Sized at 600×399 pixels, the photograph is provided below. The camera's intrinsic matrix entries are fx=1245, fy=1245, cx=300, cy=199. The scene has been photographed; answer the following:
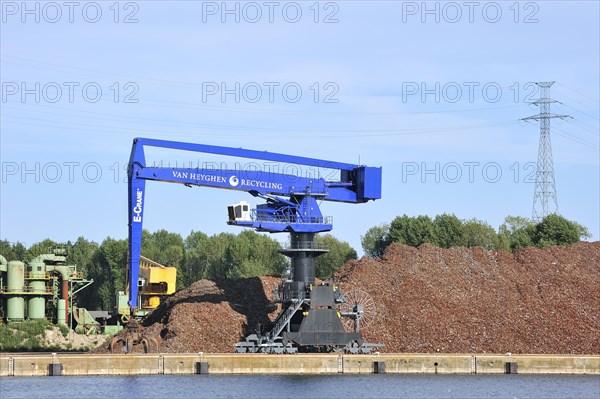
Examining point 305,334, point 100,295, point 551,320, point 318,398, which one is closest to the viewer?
point 318,398

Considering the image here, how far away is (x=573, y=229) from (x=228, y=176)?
4841 centimetres

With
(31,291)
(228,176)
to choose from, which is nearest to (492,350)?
(228,176)

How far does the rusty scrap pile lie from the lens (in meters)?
70.8

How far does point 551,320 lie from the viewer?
2867 inches

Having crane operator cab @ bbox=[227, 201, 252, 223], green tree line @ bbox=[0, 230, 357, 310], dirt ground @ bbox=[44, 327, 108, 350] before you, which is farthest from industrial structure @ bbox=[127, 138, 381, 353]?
green tree line @ bbox=[0, 230, 357, 310]

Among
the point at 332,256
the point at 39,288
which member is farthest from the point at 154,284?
the point at 332,256

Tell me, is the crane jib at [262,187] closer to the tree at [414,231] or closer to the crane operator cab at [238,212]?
the crane operator cab at [238,212]

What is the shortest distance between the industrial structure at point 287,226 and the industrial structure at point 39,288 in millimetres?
18999

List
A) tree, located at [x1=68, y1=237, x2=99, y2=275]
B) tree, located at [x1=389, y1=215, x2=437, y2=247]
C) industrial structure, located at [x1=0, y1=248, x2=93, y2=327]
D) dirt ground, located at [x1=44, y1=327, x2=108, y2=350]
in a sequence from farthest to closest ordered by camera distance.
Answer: tree, located at [x1=68, y1=237, x2=99, y2=275] < tree, located at [x1=389, y1=215, x2=437, y2=247] < industrial structure, located at [x1=0, y1=248, x2=93, y2=327] < dirt ground, located at [x1=44, y1=327, x2=108, y2=350]

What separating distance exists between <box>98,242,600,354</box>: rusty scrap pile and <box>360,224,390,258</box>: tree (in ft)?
140

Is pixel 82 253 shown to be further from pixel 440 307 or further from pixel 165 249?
pixel 440 307

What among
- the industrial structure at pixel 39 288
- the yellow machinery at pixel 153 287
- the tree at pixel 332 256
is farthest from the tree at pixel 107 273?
the industrial structure at pixel 39 288

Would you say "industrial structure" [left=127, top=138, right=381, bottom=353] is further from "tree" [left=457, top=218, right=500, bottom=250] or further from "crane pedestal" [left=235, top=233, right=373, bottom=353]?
"tree" [left=457, top=218, right=500, bottom=250]

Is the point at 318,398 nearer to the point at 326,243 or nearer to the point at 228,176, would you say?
the point at 228,176
